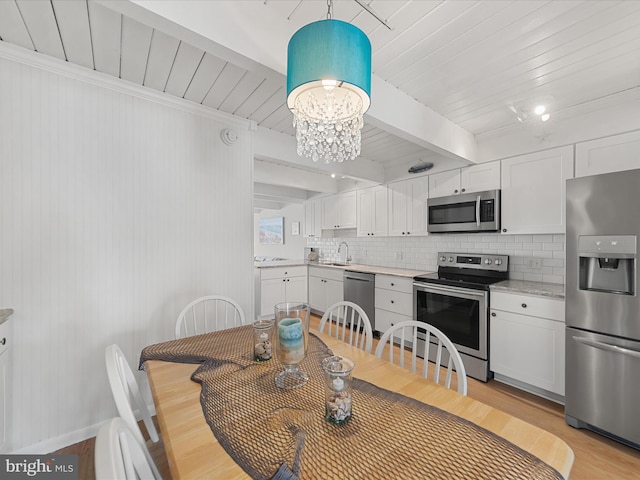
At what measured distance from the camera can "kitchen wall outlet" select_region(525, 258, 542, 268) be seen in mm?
2746

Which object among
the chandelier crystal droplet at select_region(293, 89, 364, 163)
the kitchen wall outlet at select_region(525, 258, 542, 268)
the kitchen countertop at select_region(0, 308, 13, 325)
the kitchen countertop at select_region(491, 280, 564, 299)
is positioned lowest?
the kitchen countertop at select_region(0, 308, 13, 325)

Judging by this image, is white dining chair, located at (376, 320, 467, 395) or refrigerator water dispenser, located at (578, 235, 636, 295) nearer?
white dining chair, located at (376, 320, 467, 395)

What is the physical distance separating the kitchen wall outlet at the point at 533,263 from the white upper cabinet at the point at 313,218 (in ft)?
Result: 10.6

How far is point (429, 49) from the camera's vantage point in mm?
1618

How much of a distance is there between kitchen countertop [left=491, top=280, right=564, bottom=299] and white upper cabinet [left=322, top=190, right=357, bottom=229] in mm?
2351

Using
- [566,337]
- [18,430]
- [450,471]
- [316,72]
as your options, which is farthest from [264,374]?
[566,337]

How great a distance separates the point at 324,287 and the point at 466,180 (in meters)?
2.55

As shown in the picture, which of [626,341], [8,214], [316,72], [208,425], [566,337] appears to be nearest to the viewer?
[208,425]

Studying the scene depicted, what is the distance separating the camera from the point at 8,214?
161 centimetres

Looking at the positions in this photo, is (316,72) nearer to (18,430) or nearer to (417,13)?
(417,13)

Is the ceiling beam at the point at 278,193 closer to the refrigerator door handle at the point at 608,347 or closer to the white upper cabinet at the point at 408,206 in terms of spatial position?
the white upper cabinet at the point at 408,206

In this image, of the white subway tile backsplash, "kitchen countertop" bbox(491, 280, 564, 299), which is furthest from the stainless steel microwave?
"kitchen countertop" bbox(491, 280, 564, 299)

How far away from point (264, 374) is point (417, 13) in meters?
1.86

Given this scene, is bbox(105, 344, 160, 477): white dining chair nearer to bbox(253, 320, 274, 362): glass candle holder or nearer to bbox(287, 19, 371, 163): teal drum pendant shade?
bbox(253, 320, 274, 362): glass candle holder
